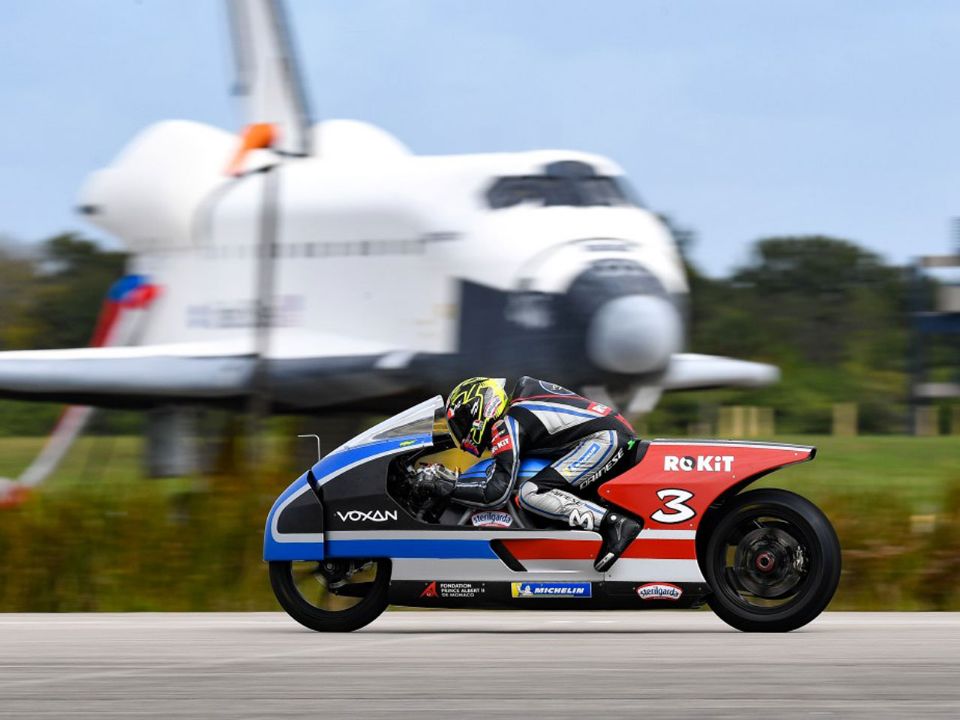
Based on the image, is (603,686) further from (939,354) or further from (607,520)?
(939,354)

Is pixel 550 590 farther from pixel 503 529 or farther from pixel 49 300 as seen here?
pixel 49 300

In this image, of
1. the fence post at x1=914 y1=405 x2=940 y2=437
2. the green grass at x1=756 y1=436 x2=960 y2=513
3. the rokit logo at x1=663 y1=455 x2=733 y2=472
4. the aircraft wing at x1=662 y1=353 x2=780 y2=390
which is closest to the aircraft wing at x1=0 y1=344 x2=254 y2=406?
the aircraft wing at x1=662 y1=353 x2=780 y2=390

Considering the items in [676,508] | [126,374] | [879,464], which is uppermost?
[126,374]

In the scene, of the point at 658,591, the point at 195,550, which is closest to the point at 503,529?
the point at 658,591

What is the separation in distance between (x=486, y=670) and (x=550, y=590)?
1511mm

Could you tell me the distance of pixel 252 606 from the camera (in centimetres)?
1217

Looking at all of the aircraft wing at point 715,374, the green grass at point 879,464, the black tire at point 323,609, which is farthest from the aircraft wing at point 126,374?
the black tire at point 323,609

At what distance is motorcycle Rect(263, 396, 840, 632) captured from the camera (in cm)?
818

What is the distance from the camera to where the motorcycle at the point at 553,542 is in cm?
818

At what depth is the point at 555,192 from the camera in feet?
78.2

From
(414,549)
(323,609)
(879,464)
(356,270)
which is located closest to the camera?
(414,549)

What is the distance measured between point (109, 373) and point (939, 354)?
44.2m

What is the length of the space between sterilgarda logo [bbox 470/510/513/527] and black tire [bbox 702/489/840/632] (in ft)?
3.06

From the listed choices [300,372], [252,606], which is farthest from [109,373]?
[252,606]
